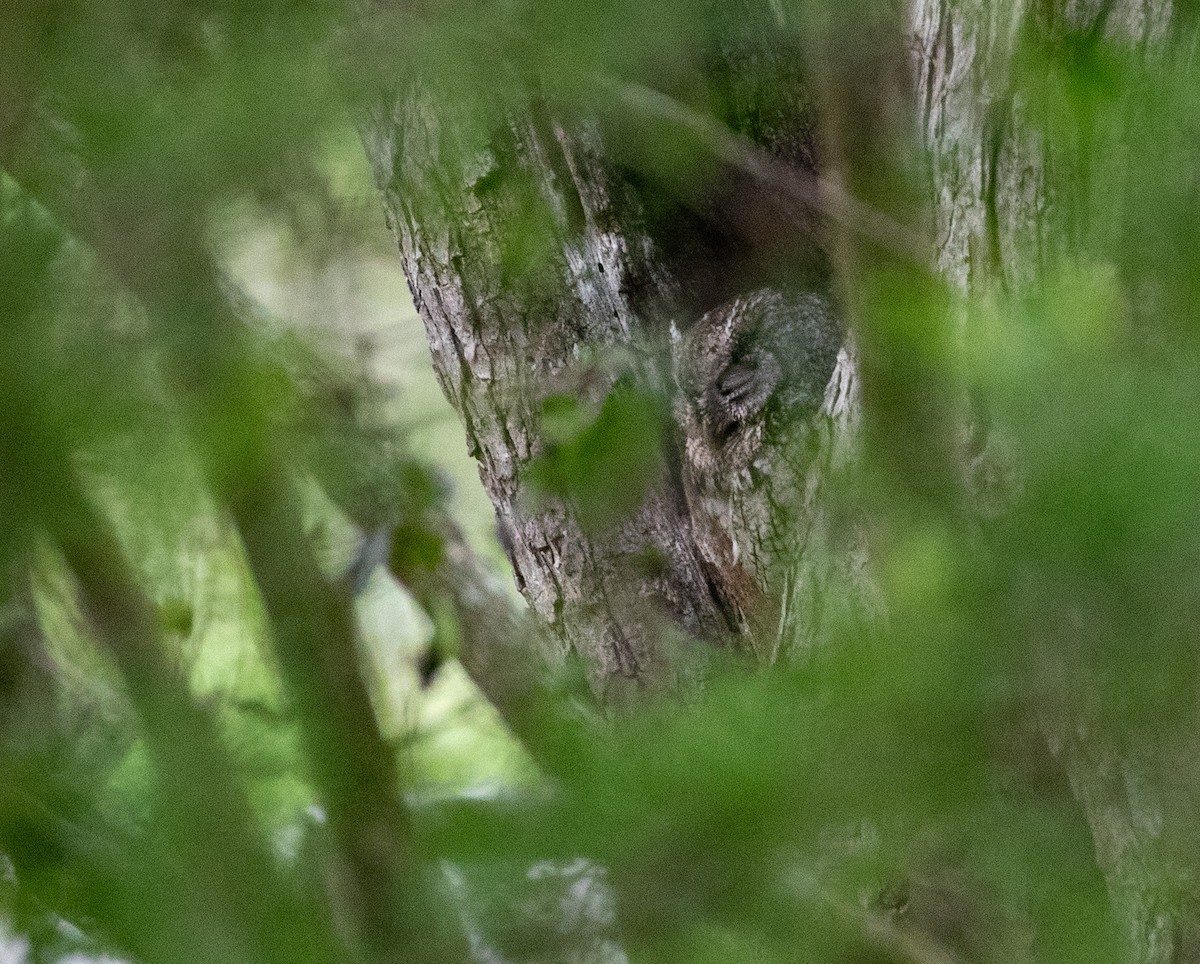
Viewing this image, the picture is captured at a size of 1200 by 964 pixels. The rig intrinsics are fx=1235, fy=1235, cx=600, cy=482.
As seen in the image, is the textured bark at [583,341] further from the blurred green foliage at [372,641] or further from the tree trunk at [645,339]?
the blurred green foliage at [372,641]

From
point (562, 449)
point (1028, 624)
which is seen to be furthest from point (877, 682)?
point (562, 449)

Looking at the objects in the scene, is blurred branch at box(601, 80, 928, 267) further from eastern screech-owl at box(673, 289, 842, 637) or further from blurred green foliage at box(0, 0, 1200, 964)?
eastern screech-owl at box(673, 289, 842, 637)

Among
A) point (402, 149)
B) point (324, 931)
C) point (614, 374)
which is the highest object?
point (402, 149)

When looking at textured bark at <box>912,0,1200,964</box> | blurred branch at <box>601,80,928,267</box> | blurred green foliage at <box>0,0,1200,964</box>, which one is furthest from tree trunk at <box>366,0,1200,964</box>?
blurred green foliage at <box>0,0,1200,964</box>

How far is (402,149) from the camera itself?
165 centimetres

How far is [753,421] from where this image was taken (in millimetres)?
1850

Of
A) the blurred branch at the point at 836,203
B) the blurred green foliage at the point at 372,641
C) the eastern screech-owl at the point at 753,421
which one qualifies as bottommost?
the blurred green foliage at the point at 372,641

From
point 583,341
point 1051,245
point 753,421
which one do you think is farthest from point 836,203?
point 583,341

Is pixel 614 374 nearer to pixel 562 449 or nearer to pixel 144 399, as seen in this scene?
pixel 562 449

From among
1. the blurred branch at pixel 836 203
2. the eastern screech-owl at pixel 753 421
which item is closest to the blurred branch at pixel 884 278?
the blurred branch at pixel 836 203

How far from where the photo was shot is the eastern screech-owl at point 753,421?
1.82 m

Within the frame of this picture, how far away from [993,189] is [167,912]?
40.5 inches

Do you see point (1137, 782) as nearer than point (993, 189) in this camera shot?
Yes

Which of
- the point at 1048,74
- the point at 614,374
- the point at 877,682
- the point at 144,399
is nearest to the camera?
the point at 877,682
